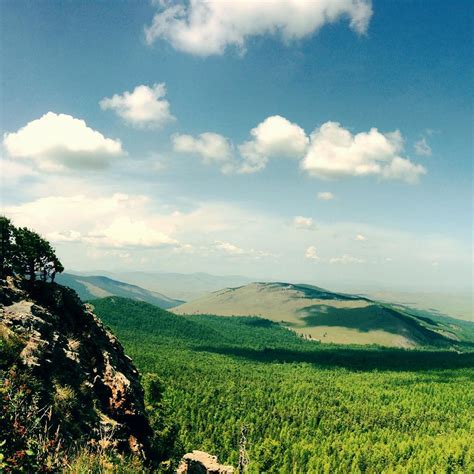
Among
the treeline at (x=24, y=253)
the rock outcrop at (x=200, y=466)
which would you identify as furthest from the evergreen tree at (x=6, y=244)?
the rock outcrop at (x=200, y=466)

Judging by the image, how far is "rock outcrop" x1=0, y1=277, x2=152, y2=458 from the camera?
29219mm

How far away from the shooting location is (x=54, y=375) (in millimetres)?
32125

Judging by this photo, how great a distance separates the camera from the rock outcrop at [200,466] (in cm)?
4555

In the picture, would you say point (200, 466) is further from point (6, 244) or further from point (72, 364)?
point (6, 244)

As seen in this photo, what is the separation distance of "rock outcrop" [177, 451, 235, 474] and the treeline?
104 feet

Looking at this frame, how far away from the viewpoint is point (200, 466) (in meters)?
49.7

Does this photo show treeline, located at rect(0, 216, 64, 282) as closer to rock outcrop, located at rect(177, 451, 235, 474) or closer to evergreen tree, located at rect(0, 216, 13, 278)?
evergreen tree, located at rect(0, 216, 13, 278)

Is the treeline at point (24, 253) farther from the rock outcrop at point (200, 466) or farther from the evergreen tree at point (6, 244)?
the rock outcrop at point (200, 466)

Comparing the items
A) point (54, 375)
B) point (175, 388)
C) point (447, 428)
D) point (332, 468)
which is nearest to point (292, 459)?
point (332, 468)

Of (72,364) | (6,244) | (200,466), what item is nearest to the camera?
(72,364)

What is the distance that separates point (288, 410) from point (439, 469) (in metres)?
79.8

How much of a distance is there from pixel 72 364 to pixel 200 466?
83.3ft

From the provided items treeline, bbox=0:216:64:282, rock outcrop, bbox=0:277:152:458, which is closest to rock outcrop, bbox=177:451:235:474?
rock outcrop, bbox=0:277:152:458

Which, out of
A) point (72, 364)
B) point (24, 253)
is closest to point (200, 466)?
point (72, 364)
